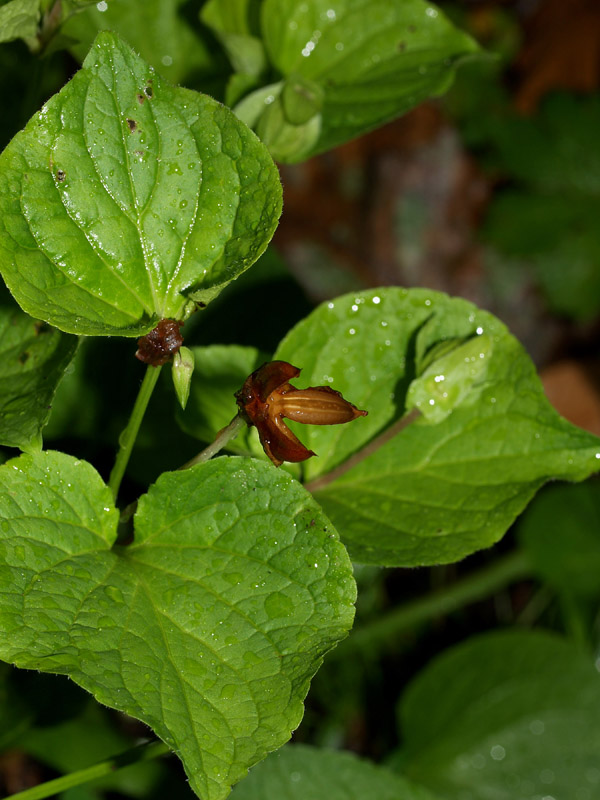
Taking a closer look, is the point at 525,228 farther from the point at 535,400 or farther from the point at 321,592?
the point at 321,592

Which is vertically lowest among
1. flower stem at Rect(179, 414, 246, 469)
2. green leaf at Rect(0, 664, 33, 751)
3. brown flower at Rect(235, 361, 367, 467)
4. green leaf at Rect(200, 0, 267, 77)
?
green leaf at Rect(0, 664, 33, 751)

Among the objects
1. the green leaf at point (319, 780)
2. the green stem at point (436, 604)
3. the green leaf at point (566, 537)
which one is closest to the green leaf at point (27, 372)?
the green leaf at point (319, 780)

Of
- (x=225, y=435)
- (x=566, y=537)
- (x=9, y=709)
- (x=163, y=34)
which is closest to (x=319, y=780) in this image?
(x=9, y=709)

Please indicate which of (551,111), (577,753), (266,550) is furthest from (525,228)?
(266,550)

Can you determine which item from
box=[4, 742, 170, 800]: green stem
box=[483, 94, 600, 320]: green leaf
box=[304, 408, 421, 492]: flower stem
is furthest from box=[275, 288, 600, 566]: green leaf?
box=[483, 94, 600, 320]: green leaf

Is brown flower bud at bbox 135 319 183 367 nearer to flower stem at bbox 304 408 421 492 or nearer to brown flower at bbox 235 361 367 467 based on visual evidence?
brown flower at bbox 235 361 367 467

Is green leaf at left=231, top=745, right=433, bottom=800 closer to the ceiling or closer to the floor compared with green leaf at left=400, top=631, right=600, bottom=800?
closer to the ceiling

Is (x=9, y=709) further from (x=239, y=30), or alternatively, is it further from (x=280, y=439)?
(x=239, y=30)
